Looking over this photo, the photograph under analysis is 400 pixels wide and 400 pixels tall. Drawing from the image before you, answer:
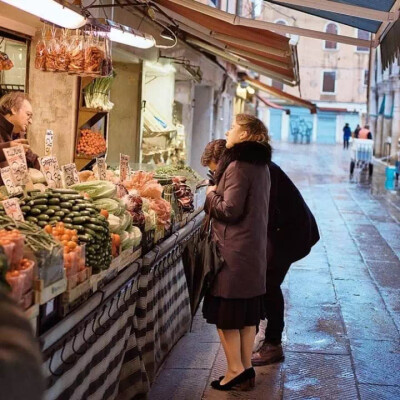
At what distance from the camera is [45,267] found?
3225 millimetres

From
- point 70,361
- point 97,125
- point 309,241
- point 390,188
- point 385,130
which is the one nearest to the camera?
point 70,361

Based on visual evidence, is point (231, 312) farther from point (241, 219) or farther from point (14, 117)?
point (14, 117)

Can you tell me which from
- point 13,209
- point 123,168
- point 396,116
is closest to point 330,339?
point 123,168

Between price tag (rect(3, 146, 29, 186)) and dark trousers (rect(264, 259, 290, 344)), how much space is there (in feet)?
7.01

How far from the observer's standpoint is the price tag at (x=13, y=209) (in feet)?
12.3

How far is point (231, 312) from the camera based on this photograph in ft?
16.1

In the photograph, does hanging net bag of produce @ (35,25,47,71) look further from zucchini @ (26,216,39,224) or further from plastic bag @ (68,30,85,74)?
zucchini @ (26,216,39,224)

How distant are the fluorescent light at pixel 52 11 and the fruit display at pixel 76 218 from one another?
114 centimetres

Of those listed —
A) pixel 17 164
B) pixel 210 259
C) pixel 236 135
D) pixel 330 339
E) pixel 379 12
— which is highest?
pixel 379 12

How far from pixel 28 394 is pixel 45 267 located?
1.81 meters

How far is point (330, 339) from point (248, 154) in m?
2.42

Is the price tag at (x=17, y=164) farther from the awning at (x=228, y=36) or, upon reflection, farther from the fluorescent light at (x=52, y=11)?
the awning at (x=228, y=36)

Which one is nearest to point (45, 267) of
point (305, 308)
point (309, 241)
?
point (309, 241)

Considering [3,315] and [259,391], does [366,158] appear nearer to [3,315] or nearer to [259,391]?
[259,391]
